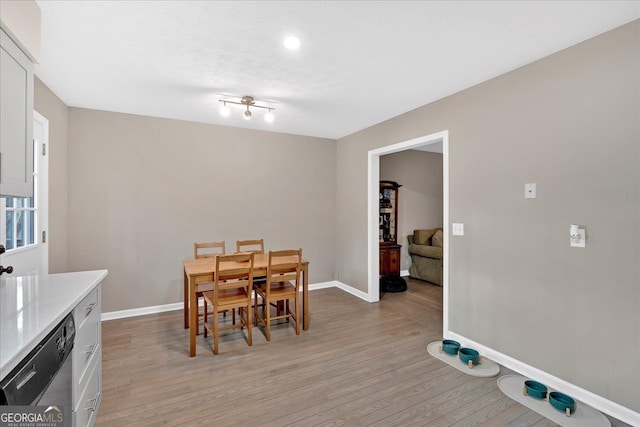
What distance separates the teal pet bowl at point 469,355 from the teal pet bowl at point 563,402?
0.58 m

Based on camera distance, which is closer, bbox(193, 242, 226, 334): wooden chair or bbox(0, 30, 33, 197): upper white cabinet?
bbox(0, 30, 33, 197): upper white cabinet

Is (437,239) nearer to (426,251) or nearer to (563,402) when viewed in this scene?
(426,251)

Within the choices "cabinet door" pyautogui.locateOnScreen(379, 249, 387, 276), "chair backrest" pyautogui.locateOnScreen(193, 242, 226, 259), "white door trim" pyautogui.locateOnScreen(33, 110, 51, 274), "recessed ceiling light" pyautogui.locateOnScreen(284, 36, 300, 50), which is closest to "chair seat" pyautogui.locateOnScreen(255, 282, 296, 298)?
"chair backrest" pyautogui.locateOnScreen(193, 242, 226, 259)

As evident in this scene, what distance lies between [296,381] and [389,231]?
376cm

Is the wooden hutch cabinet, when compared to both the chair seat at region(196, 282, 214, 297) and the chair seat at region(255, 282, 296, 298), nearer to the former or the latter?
the chair seat at region(255, 282, 296, 298)

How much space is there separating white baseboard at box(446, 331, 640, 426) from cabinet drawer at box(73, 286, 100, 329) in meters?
3.19

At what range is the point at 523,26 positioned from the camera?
196 centimetres

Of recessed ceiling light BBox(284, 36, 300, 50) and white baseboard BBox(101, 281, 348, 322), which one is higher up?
recessed ceiling light BBox(284, 36, 300, 50)

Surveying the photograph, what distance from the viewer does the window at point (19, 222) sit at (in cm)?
234

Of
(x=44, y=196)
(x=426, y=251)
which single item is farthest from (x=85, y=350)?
(x=426, y=251)

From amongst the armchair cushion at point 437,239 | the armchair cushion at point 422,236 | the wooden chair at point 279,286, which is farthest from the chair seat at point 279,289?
the armchair cushion at point 437,239

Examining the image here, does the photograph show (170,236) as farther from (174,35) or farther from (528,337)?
(528,337)

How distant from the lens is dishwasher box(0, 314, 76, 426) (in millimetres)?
900

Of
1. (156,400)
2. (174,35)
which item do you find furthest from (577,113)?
(156,400)
